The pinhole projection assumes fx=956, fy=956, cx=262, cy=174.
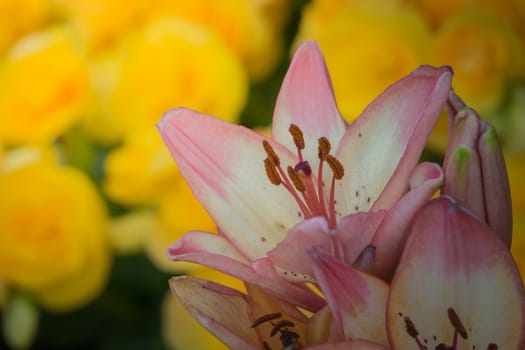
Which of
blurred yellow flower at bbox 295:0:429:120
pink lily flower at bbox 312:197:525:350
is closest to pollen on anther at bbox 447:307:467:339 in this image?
pink lily flower at bbox 312:197:525:350

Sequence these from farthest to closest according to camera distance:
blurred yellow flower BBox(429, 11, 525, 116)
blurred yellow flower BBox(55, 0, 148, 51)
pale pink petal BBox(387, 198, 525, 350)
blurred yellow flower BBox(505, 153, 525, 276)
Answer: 1. blurred yellow flower BBox(55, 0, 148, 51)
2. blurred yellow flower BBox(429, 11, 525, 116)
3. blurred yellow flower BBox(505, 153, 525, 276)
4. pale pink petal BBox(387, 198, 525, 350)

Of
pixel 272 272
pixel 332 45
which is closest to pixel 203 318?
pixel 272 272

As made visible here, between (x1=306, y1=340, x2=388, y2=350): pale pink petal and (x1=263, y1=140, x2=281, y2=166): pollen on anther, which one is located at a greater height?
(x1=263, y1=140, x2=281, y2=166): pollen on anther

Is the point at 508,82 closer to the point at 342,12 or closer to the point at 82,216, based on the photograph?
the point at 342,12

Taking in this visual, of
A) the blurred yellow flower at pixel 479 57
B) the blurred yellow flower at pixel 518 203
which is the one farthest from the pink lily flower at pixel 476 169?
the blurred yellow flower at pixel 479 57

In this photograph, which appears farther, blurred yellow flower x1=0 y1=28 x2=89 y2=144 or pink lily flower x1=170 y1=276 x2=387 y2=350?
blurred yellow flower x1=0 y1=28 x2=89 y2=144

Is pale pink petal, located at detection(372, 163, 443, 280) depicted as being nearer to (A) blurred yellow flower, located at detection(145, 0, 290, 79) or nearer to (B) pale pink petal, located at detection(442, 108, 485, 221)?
(B) pale pink petal, located at detection(442, 108, 485, 221)

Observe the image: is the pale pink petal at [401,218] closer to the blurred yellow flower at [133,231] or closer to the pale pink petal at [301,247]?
the pale pink petal at [301,247]
